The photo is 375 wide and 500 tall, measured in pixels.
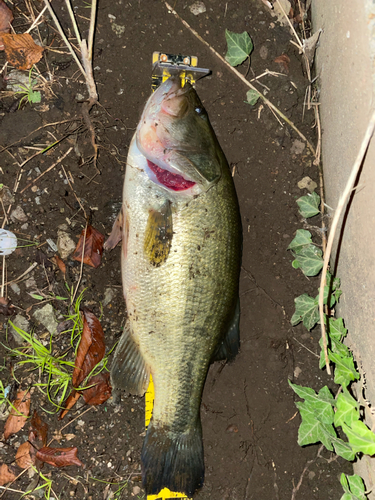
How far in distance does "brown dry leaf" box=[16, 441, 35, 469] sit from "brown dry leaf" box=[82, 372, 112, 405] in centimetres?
51

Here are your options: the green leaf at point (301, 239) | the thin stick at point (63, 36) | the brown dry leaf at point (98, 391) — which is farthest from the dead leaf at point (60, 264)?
the green leaf at point (301, 239)

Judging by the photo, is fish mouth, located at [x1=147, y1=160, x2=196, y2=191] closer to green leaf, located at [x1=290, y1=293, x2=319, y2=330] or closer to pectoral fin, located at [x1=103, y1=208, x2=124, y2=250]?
pectoral fin, located at [x1=103, y1=208, x2=124, y2=250]

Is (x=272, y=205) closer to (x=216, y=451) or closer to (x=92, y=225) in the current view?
(x=92, y=225)

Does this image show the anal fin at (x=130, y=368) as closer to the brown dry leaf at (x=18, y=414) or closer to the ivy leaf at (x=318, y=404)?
the brown dry leaf at (x=18, y=414)

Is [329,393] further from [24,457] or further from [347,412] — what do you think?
[24,457]

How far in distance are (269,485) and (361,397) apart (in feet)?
3.47

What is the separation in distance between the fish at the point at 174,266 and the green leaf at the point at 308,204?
0.76 m

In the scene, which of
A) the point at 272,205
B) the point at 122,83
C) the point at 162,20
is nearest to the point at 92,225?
the point at 122,83

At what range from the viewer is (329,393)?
2678 mm

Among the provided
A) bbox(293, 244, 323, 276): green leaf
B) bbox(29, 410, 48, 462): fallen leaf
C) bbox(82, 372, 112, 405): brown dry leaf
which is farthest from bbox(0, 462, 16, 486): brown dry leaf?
→ bbox(293, 244, 323, 276): green leaf

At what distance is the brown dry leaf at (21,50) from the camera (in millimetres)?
2652

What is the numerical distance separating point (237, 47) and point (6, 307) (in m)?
2.69

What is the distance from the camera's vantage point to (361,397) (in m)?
2.46

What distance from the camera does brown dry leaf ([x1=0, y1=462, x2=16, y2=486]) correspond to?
257 centimetres
